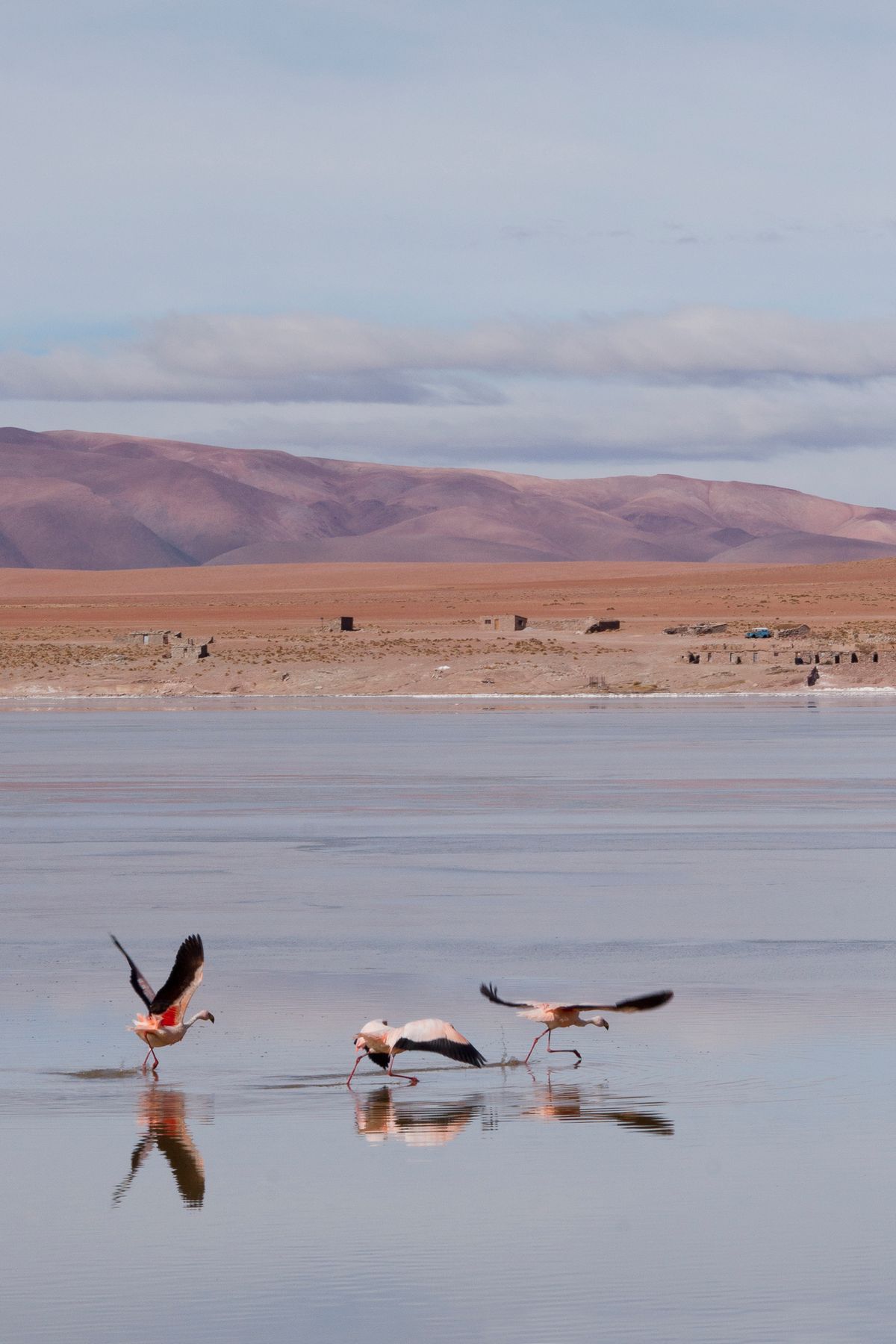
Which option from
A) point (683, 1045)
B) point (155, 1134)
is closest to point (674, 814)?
point (683, 1045)

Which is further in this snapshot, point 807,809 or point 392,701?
point 392,701

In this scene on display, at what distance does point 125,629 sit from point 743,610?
29060 mm

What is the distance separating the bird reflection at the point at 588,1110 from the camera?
9141 millimetres

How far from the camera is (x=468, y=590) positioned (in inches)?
5344

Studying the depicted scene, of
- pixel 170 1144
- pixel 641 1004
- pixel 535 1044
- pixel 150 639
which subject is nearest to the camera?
pixel 170 1144

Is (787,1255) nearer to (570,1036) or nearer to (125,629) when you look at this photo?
(570,1036)

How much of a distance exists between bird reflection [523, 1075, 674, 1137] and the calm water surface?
0.07 feet

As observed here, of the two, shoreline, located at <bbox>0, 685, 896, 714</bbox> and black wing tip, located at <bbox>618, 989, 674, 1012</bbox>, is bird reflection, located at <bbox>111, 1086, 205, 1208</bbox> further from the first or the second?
shoreline, located at <bbox>0, 685, 896, 714</bbox>

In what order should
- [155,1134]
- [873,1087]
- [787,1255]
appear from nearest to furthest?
[787,1255], [155,1134], [873,1087]

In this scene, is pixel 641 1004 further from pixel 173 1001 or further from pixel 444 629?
pixel 444 629

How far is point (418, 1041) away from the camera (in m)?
9.43

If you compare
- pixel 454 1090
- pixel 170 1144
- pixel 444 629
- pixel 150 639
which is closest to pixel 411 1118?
pixel 454 1090

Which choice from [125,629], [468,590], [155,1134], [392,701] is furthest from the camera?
[468,590]

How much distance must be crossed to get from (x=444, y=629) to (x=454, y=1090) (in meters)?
74.8
